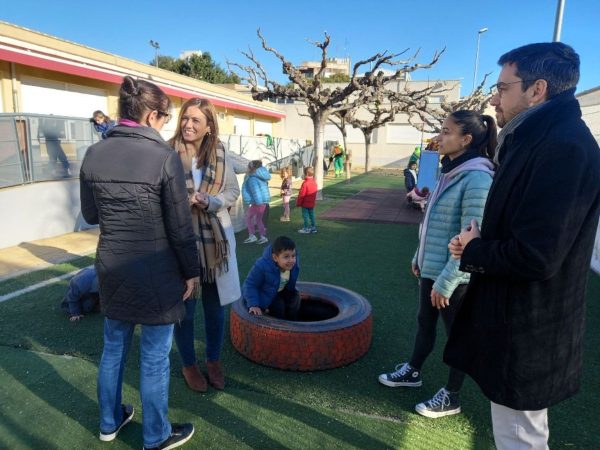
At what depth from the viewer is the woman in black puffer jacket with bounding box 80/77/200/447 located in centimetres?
195

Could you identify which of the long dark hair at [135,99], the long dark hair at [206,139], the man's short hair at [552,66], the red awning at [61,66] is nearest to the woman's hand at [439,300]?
the man's short hair at [552,66]

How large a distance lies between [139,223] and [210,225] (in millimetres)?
674

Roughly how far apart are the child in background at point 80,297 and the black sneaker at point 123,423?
1.77 m

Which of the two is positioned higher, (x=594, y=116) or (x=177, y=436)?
(x=594, y=116)

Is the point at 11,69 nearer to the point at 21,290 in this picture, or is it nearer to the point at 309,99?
the point at 309,99

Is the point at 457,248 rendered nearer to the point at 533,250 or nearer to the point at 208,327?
the point at 533,250

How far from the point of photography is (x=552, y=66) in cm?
154

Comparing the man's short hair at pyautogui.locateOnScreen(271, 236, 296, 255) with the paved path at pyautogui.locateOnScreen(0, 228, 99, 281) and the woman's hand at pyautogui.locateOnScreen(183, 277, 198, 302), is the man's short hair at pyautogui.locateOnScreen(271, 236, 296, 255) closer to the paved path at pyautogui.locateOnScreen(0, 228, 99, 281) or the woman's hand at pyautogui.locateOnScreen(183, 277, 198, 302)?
the woman's hand at pyautogui.locateOnScreen(183, 277, 198, 302)

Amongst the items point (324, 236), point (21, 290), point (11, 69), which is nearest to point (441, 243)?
point (21, 290)

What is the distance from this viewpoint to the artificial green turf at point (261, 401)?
2521 mm

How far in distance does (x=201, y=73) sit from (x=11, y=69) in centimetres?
3978

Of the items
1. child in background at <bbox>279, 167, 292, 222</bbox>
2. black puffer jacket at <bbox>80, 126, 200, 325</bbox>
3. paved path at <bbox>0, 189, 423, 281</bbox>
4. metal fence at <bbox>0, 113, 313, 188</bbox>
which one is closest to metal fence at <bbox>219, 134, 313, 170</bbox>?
paved path at <bbox>0, 189, 423, 281</bbox>

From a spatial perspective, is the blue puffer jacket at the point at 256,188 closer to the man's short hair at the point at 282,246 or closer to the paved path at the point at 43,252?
the paved path at the point at 43,252

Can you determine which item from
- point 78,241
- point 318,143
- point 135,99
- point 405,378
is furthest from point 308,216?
point 135,99
